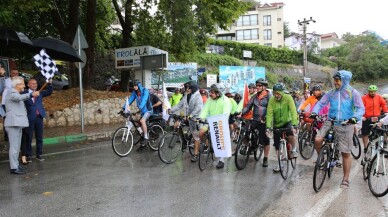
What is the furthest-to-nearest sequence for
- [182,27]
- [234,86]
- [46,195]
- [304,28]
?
[304,28], [234,86], [182,27], [46,195]

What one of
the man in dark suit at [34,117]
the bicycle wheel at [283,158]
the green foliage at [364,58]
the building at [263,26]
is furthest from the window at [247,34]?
the bicycle wheel at [283,158]

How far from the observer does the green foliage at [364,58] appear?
61.7m

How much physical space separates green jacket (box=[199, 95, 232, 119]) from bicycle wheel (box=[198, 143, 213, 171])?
2.25ft

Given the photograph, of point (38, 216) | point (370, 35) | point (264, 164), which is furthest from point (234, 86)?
point (370, 35)

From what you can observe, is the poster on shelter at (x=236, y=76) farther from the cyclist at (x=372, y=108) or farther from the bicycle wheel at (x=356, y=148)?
the bicycle wheel at (x=356, y=148)

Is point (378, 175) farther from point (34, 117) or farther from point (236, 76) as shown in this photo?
point (236, 76)

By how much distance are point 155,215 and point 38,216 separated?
153 centimetres

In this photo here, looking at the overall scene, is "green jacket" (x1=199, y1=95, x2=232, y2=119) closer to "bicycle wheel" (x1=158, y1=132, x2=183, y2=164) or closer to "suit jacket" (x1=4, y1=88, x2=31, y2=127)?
"bicycle wheel" (x1=158, y1=132, x2=183, y2=164)

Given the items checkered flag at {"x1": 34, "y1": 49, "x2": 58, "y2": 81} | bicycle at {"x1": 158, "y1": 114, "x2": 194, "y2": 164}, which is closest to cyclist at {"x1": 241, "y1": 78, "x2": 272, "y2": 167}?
bicycle at {"x1": 158, "y1": 114, "x2": 194, "y2": 164}

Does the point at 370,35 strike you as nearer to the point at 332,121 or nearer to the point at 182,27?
the point at 182,27

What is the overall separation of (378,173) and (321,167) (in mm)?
868

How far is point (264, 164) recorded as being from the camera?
26.7 ft

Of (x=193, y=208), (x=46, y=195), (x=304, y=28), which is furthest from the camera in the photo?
(x=304, y=28)

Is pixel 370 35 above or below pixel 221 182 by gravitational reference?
above
